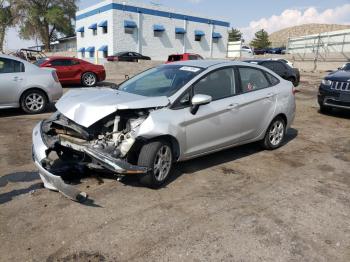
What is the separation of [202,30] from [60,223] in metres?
Result: 41.0

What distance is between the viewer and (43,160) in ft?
13.9

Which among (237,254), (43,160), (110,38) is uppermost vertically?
(110,38)

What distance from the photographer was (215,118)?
5.12m

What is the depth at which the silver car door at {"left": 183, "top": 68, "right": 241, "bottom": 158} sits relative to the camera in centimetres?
489

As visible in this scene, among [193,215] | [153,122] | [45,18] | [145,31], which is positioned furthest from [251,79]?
[45,18]

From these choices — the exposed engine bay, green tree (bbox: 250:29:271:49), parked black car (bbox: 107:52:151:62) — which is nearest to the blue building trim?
parked black car (bbox: 107:52:151:62)

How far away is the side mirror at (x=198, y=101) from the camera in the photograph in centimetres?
467

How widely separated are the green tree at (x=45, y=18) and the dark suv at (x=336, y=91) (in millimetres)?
48201

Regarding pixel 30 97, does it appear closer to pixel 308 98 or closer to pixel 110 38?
pixel 308 98

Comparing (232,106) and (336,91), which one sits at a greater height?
(232,106)

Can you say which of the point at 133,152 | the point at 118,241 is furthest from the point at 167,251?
the point at 133,152

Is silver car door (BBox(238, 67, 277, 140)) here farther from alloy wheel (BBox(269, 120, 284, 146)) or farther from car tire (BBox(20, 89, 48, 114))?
car tire (BBox(20, 89, 48, 114))

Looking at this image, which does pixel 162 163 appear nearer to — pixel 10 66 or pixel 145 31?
pixel 10 66

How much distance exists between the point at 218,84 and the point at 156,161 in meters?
1.65
